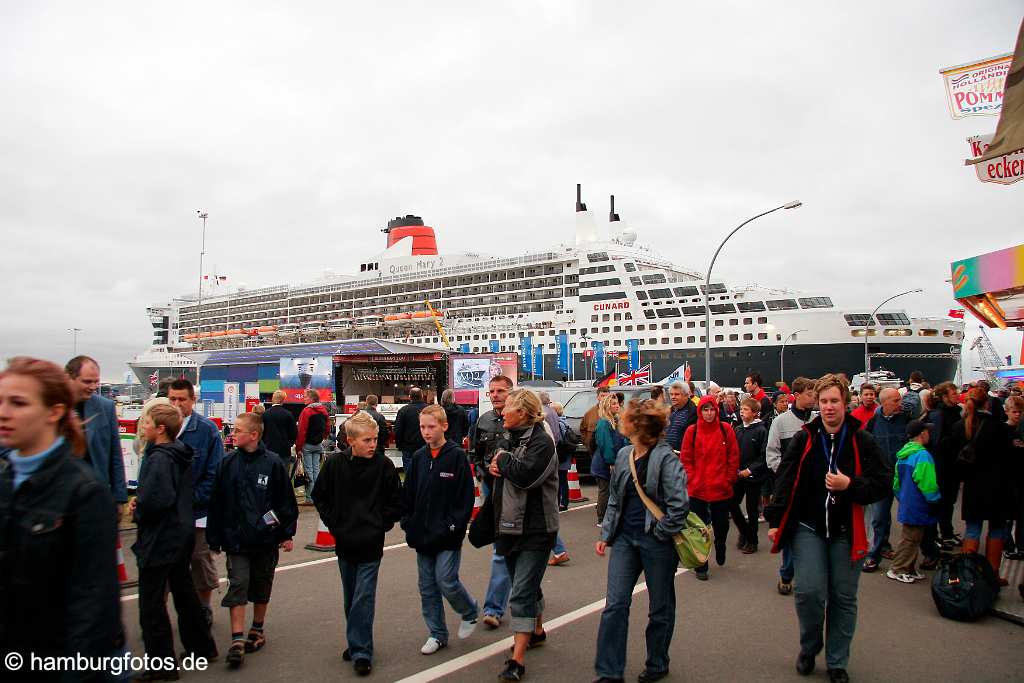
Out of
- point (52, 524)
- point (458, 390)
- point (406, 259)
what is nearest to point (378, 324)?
point (406, 259)

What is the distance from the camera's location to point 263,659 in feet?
13.8

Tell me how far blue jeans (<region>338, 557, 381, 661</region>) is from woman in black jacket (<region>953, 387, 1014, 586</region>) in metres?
4.55

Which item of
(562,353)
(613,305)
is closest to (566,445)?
(562,353)

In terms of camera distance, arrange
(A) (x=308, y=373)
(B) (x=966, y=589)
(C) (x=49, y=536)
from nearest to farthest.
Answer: (C) (x=49, y=536)
(B) (x=966, y=589)
(A) (x=308, y=373)

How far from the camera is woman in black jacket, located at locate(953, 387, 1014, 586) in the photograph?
541 centimetres

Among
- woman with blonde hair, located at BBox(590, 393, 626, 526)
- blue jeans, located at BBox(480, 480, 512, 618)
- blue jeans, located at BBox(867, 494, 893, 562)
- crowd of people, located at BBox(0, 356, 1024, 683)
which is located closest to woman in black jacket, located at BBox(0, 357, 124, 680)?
crowd of people, located at BBox(0, 356, 1024, 683)

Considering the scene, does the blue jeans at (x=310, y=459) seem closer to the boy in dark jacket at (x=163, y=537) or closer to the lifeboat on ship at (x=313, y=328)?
the boy in dark jacket at (x=163, y=537)

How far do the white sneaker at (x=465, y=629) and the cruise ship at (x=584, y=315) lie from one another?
35066 millimetres

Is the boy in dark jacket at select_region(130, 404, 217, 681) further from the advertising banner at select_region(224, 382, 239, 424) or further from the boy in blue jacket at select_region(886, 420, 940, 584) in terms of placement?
the advertising banner at select_region(224, 382, 239, 424)

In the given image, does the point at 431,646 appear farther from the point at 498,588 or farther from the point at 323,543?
the point at 323,543

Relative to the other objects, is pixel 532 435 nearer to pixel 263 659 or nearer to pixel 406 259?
pixel 263 659

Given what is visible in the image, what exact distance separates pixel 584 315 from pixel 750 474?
42311mm

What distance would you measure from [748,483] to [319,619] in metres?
4.58

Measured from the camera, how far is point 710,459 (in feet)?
21.0
